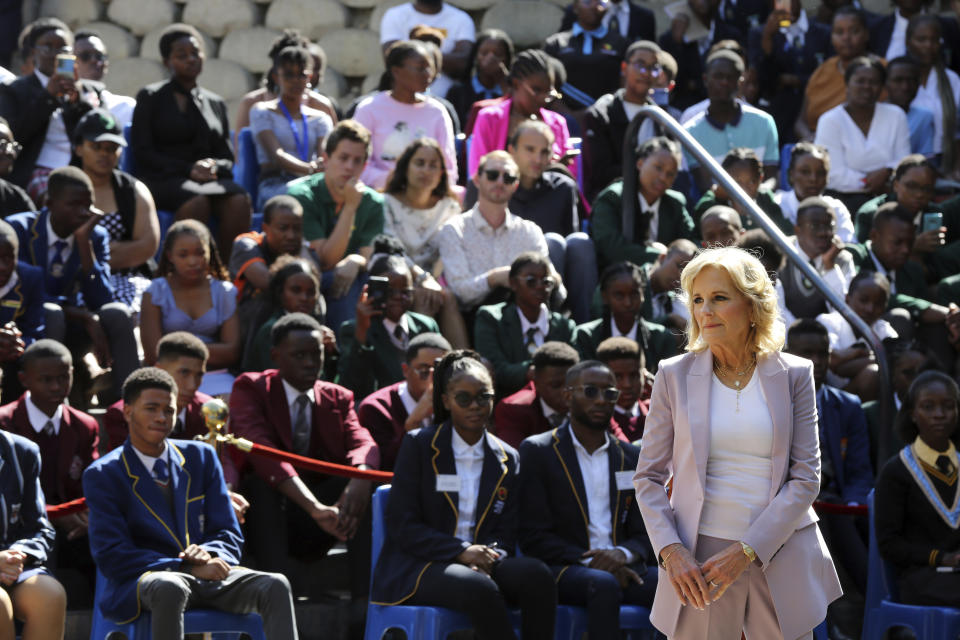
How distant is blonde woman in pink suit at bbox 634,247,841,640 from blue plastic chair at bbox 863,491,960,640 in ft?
7.19

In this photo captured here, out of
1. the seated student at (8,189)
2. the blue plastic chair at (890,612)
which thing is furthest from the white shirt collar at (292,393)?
the blue plastic chair at (890,612)

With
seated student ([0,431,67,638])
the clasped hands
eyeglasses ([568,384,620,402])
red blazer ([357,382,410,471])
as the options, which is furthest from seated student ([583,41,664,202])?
the clasped hands

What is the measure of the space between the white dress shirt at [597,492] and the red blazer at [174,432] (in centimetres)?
154

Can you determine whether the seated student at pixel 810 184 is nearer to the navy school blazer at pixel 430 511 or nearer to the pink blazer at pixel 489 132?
the pink blazer at pixel 489 132

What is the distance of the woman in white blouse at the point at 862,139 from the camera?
973 centimetres

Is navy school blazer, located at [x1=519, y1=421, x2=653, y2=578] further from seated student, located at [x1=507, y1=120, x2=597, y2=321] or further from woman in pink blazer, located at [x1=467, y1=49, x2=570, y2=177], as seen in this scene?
woman in pink blazer, located at [x1=467, y1=49, x2=570, y2=177]

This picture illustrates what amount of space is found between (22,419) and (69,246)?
137 centimetres

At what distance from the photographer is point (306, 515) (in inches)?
246

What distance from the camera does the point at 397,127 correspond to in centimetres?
922

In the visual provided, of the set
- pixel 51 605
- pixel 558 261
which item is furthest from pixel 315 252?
pixel 51 605

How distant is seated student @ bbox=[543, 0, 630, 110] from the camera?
1067 centimetres

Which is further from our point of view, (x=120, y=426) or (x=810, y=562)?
(x=120, y=426)

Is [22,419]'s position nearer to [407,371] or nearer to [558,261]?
[407,371]

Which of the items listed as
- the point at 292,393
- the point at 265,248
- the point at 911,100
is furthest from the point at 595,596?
the point at 911,100
